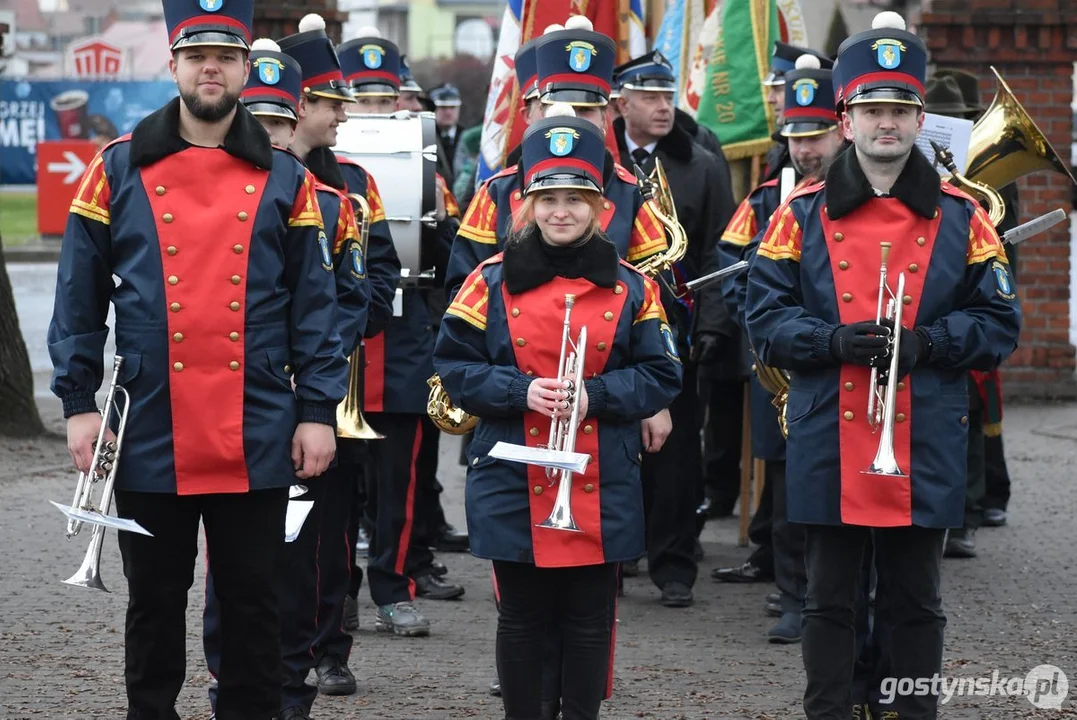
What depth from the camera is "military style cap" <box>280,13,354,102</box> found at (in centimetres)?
625

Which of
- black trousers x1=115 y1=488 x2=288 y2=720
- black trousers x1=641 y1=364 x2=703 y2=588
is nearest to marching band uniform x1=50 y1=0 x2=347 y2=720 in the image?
black trousers x1=115 y1=488 x2=288 y2=720

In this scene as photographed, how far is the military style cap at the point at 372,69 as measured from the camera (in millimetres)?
7879

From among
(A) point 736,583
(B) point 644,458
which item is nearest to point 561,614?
(B) point 644,458

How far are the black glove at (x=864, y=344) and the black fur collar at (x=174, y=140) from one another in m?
1.71

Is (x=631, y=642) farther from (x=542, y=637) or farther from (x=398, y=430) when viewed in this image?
(x=542, y=637)

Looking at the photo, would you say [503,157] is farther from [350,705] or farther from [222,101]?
[222,101]

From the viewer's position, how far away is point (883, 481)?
5.20 meters

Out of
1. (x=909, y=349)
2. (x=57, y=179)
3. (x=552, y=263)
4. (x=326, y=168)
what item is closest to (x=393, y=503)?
(x=326, y=168)

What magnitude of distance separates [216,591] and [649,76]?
3.86 metres

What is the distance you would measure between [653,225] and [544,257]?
44.0 inches

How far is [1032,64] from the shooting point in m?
13.2

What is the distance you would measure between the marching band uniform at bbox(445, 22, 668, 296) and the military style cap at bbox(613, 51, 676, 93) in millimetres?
1477

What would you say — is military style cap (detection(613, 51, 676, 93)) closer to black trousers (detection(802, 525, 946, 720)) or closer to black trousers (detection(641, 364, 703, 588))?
black trousers (detection(641, 364, 703, 588))

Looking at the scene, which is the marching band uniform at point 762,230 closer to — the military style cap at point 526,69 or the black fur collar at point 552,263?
the military style cap at point 526,69
